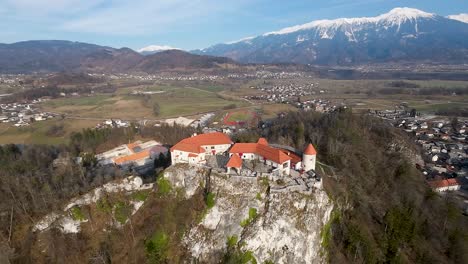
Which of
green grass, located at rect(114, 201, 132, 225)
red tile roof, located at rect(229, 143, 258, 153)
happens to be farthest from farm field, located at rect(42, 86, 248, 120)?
green grass, located at rect(114, 201, 132, 225)

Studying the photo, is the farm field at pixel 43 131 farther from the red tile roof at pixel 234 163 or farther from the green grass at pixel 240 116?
the red tile roof at pixel 234 163

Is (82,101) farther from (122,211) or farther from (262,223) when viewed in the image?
(262,223)

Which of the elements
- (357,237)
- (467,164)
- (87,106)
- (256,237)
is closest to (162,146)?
(256,237)

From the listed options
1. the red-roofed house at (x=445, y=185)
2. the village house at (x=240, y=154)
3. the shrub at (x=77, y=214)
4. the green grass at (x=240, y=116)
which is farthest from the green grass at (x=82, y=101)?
the red-roofed house at (x=445, y=185)

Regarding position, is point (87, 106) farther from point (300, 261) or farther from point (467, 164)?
point (467, 164)

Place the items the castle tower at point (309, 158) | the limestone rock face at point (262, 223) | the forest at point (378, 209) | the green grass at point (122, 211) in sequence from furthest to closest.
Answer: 1. the castle tower at point (309, 158)
2. the forest at point (378, 209)
3. the green grass at point (122, 211)
4. the limestone rock face at point (262, 223)

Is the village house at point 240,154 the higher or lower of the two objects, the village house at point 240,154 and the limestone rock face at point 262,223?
the higher
